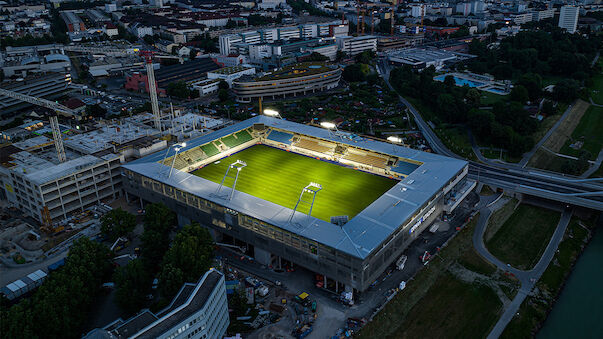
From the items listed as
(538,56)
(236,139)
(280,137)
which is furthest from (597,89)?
(236,139)

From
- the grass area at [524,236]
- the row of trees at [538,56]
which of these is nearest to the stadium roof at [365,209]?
the grass area at [524,236]

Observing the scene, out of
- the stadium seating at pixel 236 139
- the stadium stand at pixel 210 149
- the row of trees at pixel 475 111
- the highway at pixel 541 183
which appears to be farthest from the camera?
the row of trees at pixel 475 111

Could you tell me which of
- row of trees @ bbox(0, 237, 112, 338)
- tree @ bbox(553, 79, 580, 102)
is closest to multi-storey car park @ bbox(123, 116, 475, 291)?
row of trees @ bbox(0, 237, 112, 338)

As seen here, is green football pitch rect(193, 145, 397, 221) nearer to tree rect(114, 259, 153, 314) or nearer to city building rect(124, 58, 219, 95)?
tree rect(114, 259, 153, 314)

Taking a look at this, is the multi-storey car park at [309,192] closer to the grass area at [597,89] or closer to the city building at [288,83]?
the city building at [288,83]

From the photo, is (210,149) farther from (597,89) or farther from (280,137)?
(597,89)

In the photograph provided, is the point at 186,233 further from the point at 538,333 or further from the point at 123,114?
the point at 123,114
